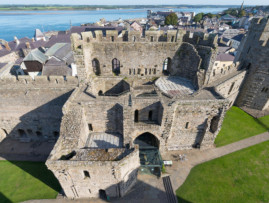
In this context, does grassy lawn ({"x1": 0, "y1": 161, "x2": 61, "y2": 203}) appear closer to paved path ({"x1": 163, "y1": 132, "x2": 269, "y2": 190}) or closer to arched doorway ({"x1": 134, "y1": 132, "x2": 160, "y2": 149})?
arched doorway ({"x1": 134, "y1": 132, "x2": 160, "y2": 149})

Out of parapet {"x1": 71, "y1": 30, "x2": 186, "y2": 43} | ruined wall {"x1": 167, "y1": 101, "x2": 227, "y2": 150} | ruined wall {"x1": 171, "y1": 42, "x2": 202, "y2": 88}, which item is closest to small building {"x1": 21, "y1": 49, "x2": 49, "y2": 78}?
parapet {"x1": 71, "y1": 30, "x2": 186, "y2": 43}

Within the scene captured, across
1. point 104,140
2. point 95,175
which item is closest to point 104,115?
point 104,140

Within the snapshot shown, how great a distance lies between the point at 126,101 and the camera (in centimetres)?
1714

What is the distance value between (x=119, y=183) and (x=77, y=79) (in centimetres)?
1385

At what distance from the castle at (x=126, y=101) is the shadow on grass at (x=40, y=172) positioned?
270 cm

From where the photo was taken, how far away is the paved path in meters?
18.0

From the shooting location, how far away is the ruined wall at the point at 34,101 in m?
21.0

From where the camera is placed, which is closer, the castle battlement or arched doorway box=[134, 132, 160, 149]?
arched doorway box=[134, 132, 160, 149]

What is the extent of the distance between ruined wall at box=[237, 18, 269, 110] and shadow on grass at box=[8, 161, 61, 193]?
31464 mm

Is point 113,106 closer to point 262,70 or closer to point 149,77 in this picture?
point 149,77

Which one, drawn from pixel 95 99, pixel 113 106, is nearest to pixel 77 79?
pixel 95 99

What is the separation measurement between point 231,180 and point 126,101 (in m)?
14.5

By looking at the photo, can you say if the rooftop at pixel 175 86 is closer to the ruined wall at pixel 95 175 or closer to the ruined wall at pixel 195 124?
the ruined wall at pixel 195 124

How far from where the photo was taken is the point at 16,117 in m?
22.4
